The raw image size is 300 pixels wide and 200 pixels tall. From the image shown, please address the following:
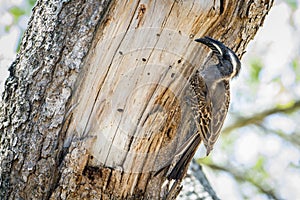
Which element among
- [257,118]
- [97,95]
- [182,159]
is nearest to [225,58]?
[182,159]

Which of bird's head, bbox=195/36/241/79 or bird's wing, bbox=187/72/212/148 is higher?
bird's head, bbox=195/36/241/79

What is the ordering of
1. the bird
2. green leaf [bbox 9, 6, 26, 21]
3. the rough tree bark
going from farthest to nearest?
green leaf [bbox 9, 6, 26, 21], the bird, the rough tree bark

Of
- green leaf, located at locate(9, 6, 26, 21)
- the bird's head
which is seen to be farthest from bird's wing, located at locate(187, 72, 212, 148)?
green leaf, located at locate(9, 6, 26, 21)

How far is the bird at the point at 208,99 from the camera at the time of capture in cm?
311

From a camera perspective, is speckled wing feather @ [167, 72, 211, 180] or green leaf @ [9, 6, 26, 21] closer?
speckled wing feather @ [167, 72, 211, 180]

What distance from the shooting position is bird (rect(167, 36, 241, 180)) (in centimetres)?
311

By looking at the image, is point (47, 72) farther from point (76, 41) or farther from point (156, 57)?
point (156, 57)

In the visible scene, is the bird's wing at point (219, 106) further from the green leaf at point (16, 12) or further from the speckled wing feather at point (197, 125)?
the green leaf at point (16, 12)

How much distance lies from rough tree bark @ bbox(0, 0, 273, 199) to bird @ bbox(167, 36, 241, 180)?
0.41 feet

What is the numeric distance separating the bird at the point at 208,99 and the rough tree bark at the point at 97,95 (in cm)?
12

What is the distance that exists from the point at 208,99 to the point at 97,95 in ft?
2.73

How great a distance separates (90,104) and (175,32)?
1.90 ft

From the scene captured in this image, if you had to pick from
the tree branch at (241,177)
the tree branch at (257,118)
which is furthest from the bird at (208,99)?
the tree branch at (257,118)

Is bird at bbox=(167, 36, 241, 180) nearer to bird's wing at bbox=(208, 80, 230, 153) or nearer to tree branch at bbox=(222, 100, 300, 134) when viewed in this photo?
bird's wing at bbox=(208, 80, 230, 153)
